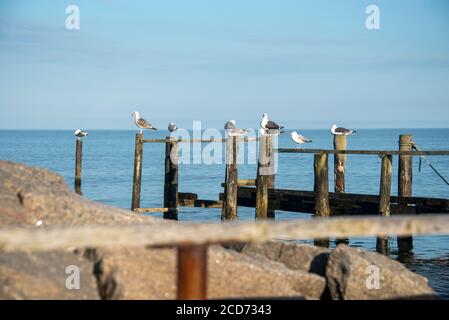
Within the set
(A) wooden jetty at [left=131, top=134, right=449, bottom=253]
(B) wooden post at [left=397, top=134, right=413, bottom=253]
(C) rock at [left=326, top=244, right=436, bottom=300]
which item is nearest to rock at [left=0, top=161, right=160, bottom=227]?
(C) rock at [left=326, top=244, right=436, bottom=300]

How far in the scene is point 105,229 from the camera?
399cm

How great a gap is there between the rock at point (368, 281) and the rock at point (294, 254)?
37 centimetres

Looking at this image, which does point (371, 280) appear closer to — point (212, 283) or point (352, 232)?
point (212, 283)

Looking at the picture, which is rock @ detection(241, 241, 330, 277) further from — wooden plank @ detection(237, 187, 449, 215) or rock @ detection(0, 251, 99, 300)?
wooden plank @ detection(237, 187, 449, 215)

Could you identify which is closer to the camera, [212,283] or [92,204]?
[212,283]

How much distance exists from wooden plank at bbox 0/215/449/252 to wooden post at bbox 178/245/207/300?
85 millimetres

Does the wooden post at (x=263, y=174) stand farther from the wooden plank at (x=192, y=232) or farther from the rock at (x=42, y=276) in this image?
the wooden plank at (x=192, y=232)

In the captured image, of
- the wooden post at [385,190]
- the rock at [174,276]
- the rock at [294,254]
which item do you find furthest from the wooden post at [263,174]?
the rock at [174,276]

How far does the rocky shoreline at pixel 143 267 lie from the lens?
538cm

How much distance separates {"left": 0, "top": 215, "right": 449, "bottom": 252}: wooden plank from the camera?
395cm

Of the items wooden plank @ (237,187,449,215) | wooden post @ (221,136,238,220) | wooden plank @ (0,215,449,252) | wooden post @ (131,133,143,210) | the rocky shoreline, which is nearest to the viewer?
wooden plank @ (0,215,449,252)
